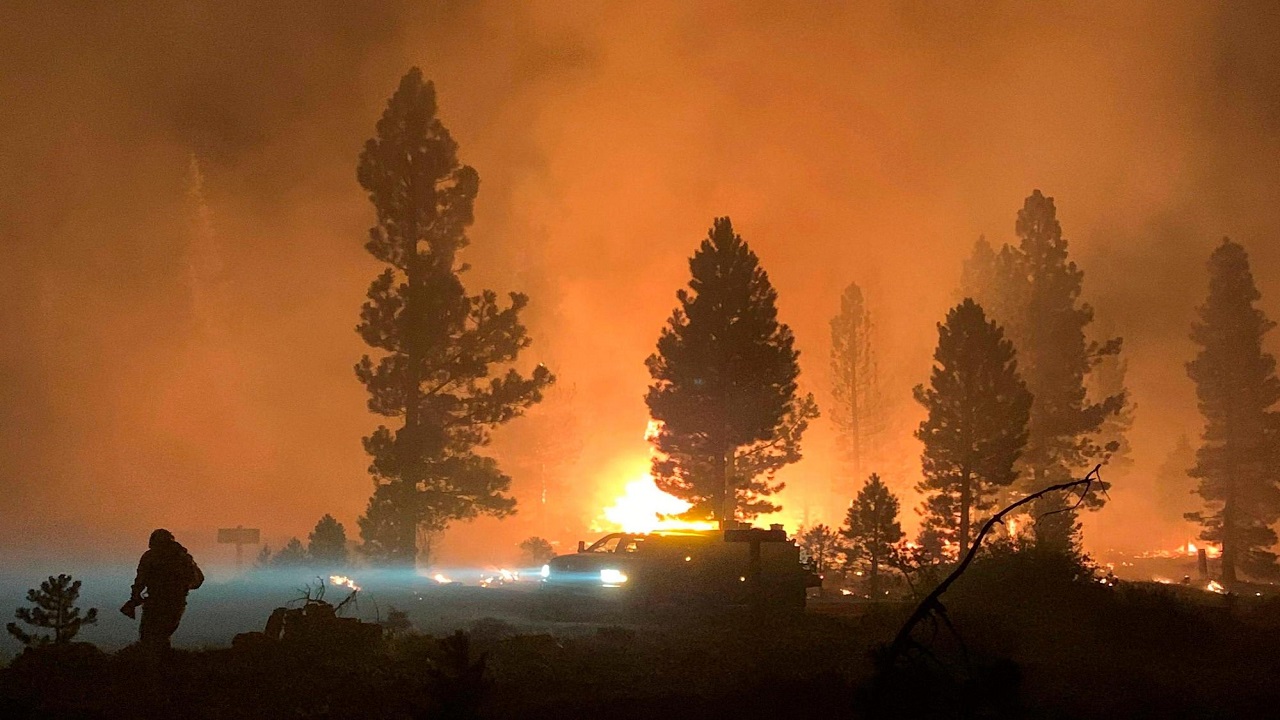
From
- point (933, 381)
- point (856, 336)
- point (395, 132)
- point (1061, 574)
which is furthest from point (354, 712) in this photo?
point (856, 336)

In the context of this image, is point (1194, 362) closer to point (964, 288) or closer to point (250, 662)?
point (964, 288)

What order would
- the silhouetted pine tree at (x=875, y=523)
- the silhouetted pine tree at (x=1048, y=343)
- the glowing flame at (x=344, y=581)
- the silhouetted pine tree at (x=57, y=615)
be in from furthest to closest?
the silhouetted pine tree at (x=1048, y=343) < the silhouetted pine tree at (x=875, y=523) < the glowing flame at (x=344, y=581) < the silhouetted pine tree at (x=57, y=615)

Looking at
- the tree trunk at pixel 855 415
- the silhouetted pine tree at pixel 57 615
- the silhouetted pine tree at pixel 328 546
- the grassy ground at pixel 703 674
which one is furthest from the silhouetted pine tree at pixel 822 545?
the tree trunk at pixel 855 415

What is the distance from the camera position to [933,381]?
34.4 metres

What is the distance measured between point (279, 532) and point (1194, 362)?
156ft

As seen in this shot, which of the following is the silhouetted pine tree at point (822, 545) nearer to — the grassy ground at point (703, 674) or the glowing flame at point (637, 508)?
the grassy ground at point (703, 674)

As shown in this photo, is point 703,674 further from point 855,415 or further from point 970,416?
point 855,415

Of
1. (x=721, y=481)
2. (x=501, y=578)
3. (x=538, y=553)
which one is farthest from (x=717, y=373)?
(x=538, y=553)

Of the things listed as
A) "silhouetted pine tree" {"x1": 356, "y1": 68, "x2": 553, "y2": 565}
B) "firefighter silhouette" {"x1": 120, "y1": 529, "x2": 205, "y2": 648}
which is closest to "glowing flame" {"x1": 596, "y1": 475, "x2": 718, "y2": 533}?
"silhouetted pine tree" {"x1": 356, "y1": 68, "x2": 553, "y2": 565}

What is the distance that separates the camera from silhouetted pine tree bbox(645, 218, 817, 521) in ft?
106

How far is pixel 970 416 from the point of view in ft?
110

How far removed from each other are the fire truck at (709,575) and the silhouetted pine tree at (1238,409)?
32.5 m

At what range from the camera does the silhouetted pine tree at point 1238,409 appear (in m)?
44.0

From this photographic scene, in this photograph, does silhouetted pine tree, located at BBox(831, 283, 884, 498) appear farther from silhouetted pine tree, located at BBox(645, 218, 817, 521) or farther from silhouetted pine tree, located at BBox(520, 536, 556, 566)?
silhouetted pine tree, located at BBox(645, 218, 817, 521)
